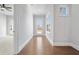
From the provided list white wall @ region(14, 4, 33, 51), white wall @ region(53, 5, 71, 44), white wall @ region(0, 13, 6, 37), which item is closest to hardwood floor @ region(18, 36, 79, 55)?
white wall @ region(14, 4, 33, 51)

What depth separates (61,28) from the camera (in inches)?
195

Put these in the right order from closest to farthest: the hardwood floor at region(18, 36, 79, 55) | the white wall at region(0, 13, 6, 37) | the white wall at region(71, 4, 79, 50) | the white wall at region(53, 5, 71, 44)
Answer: the hardwood floor at region(18, 36, 79, 55) → the white wall at region(71, 4, 79, 50) → the white wall at region(53, 5, 71, 44) → the white wall at region(0, 13, 6, 37)

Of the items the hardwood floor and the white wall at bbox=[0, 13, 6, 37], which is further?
the white wall at bbox=[0, 13, 6, 37]

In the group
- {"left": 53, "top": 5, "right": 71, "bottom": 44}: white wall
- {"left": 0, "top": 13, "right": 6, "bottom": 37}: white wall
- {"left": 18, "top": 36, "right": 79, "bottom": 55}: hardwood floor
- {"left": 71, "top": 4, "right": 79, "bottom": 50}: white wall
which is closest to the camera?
{"left": 18, "top": 36, "right": 79, "bottom": 55}: hardwood floor

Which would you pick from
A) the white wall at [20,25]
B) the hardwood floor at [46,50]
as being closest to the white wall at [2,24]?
the white wall at [20,25]

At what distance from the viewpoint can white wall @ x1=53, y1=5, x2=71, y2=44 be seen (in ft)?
16.0

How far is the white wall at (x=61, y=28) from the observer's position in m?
4.88

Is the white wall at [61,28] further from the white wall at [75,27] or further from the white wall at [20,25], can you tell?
the white wall at [20,25]

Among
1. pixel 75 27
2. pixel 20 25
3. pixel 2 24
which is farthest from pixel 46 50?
pixel 2 24

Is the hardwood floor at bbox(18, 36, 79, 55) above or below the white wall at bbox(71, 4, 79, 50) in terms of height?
below

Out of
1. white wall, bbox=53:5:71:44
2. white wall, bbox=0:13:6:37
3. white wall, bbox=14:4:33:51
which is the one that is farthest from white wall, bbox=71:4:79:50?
white wall, bbox=0:13:6:37

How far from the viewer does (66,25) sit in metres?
4.91

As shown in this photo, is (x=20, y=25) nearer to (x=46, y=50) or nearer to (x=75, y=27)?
(x=46, y=50)

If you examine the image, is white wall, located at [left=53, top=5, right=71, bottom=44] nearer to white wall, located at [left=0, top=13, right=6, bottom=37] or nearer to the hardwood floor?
the hardwood floor
